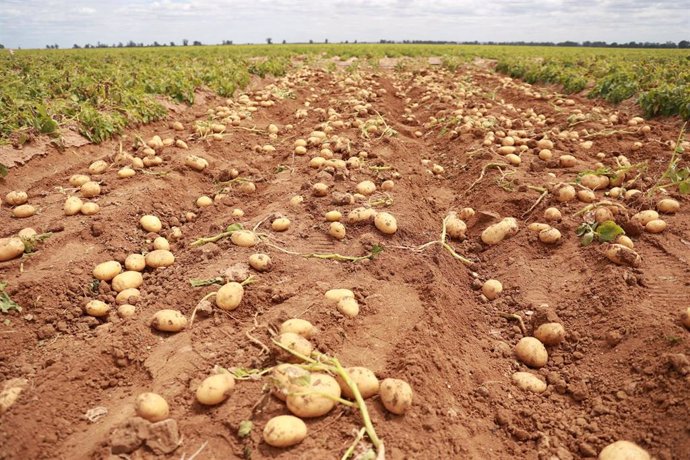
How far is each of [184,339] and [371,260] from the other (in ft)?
5.12

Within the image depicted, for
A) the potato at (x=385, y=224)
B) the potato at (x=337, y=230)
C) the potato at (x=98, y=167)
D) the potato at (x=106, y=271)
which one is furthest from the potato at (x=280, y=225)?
the potato at (x=98, y=167)

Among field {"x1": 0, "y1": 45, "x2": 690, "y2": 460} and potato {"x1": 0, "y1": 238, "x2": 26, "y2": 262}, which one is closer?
field {"x1": 0, "y1": 45, "x2": 690, "y2": 460}

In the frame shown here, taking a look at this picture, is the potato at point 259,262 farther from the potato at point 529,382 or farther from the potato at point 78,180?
the potato at point 78,180

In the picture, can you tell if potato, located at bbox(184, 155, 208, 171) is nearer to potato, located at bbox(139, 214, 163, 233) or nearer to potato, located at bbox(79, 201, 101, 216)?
potato, located at bbox(139, 214, 163, 233)

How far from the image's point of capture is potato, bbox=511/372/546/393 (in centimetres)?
256

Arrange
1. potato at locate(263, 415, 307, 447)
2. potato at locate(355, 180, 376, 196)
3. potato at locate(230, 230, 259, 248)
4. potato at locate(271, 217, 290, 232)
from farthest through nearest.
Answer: potato at locate(355, 180, 376, 196)
potato at locate(271, 217, 290, 232)
potato at locate(230, 230, 259, 248)
potato at locate(263, 415, 307, 447)

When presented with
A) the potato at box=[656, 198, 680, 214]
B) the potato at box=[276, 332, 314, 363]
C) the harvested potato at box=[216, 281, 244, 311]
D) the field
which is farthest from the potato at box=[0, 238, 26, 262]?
the potato at box=[656, 198, 680, 214]

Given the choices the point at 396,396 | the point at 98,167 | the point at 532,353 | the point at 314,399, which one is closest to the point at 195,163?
the point at 98,167

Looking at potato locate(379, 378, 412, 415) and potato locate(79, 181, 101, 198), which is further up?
potato locate(79, 181, 101, 198)

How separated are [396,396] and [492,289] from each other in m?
1.72

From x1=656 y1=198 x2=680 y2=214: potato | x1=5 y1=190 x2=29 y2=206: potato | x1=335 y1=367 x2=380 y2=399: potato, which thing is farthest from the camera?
x1=5 y1=190 x2=29 y2=206: potato

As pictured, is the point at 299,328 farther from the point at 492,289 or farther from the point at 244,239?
the point at 492,289

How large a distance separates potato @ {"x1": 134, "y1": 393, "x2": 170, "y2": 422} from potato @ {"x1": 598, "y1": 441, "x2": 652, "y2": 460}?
2.12 m

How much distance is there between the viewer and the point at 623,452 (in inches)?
77.2
